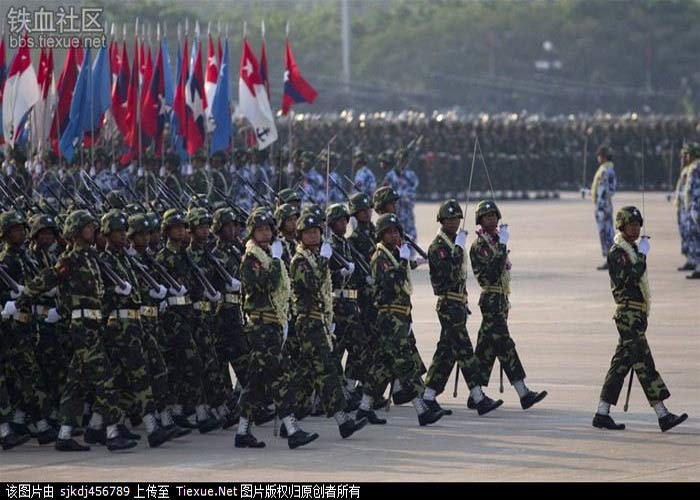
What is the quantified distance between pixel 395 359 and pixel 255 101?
1050cm

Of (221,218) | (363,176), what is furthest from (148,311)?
(363,176)

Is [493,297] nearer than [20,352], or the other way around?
[20,352]

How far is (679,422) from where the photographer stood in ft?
44.7

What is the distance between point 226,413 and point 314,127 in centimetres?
3044

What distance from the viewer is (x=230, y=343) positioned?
14438 millimetres

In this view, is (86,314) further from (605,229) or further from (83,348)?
(605,229)

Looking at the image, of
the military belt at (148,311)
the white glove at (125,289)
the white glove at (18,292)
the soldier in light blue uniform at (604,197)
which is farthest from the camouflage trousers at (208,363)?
the soldier in light blue uniform at (604,197)

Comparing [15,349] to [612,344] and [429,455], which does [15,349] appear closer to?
[429,455]

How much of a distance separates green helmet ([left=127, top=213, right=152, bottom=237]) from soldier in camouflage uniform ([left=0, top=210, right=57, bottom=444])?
0.73 metres

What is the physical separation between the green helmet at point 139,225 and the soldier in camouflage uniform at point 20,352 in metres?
0.73

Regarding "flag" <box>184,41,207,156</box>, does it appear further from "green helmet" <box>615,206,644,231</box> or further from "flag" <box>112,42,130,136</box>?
"green helmet" <box>615,206,644,231</box>

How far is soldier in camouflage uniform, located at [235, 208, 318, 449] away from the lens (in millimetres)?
13258

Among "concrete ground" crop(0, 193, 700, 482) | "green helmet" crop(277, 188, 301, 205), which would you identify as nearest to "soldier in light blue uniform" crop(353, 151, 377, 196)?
"concrete ground" crop(0, 193, 700, 482)

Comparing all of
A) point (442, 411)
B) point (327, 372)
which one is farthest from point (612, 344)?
point (327, 372)
